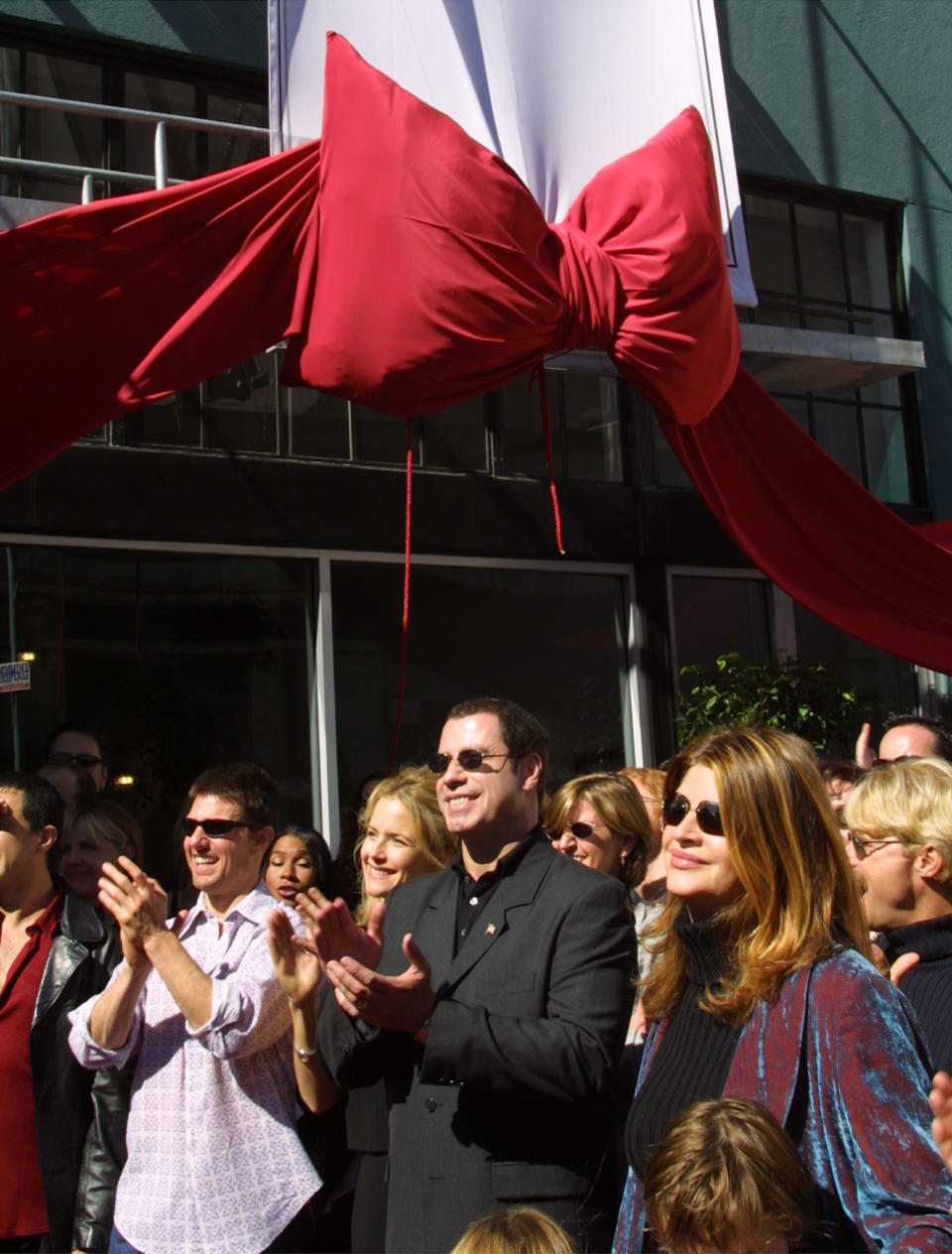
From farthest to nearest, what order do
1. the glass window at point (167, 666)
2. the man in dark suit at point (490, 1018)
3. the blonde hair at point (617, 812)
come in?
the glass window at point (167, 666) → the blonde hair at point (617, 812) → the man in dark suit at point (490, 1018)

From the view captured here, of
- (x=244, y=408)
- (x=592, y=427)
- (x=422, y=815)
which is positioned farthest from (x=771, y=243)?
(x=422, y=815)

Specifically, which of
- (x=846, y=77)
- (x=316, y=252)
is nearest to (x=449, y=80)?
(x=316, y=252)

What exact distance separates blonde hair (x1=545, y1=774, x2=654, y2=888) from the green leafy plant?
2.73m

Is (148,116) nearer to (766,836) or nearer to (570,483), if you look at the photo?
(570,483)

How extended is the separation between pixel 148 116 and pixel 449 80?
127cm

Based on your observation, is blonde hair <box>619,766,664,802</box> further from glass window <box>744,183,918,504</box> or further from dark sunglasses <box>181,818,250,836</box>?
glass window <box>744,183,918,504</box>

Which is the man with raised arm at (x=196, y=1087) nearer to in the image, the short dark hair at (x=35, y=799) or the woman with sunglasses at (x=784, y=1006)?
the short dark hair at (x=35, y=799)

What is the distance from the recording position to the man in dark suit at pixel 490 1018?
272 cm

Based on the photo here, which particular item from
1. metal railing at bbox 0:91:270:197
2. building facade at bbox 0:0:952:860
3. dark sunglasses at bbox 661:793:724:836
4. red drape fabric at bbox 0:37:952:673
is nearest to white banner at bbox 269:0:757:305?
metal railing at bbox 0:91:270:197

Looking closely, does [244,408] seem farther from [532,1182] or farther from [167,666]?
[532,1182]

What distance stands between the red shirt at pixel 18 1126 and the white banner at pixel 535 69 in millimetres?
3221

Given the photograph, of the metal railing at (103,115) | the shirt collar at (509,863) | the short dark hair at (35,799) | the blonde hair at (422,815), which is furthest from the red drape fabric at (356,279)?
the shirt collar at (509,863)

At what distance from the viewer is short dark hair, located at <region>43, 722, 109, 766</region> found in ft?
19.5

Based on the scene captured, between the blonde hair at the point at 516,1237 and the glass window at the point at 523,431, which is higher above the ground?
the glass window at the point at 523,431
